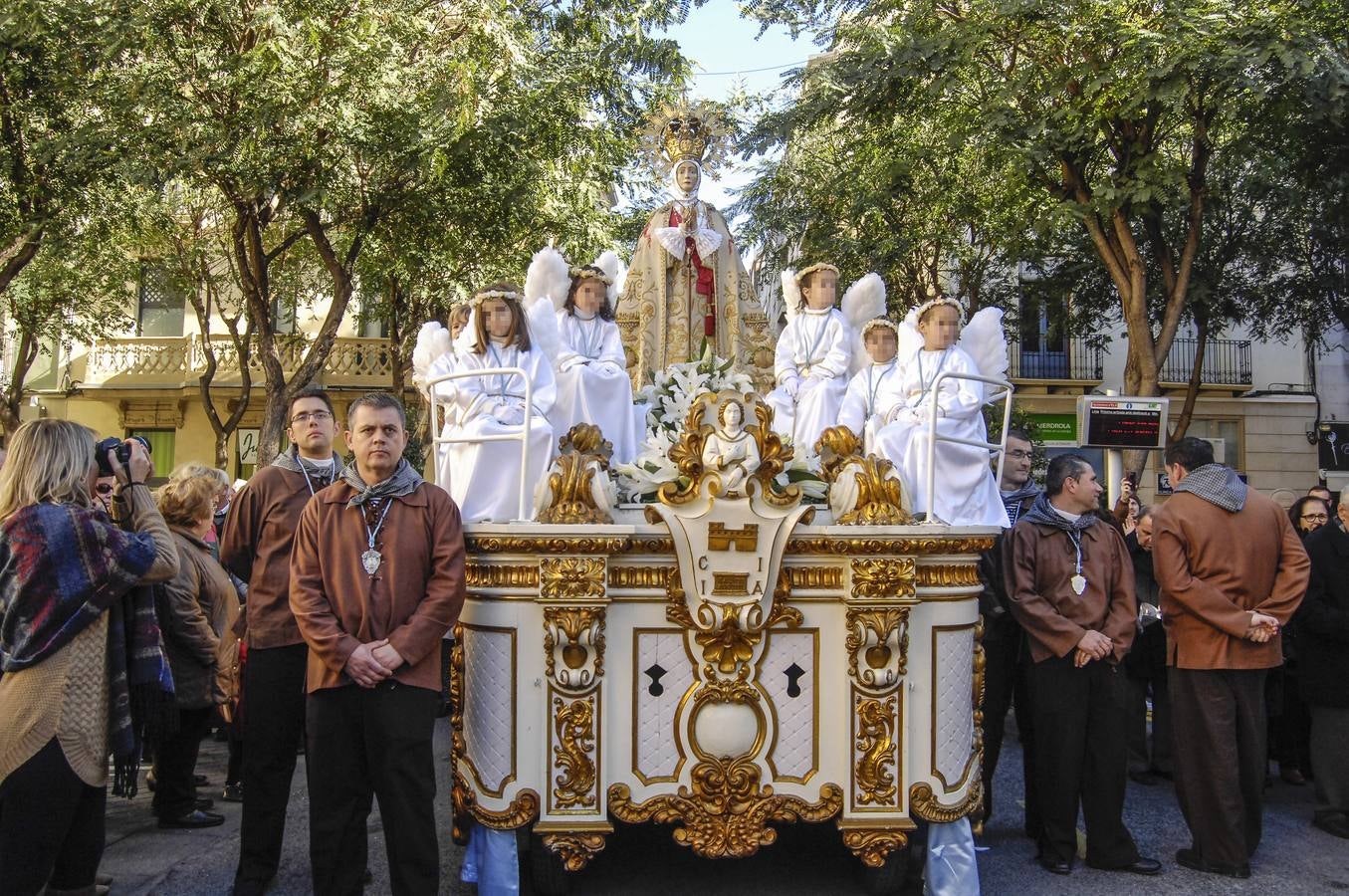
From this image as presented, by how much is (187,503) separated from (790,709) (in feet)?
11.6

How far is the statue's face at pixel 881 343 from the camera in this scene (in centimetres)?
693

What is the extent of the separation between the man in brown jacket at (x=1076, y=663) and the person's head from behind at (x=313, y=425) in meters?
3.25

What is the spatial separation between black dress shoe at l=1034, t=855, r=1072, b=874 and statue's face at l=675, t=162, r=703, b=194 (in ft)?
16.8

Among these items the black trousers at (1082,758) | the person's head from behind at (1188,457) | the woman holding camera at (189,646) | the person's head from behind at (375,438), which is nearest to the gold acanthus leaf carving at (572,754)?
the person's head from behind at (375,438)

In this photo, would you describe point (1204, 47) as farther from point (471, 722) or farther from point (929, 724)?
point (471, 722)

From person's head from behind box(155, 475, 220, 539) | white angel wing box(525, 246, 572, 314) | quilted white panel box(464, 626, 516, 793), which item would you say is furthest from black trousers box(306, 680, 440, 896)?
white angel wing box(525, 246, 572, 314)

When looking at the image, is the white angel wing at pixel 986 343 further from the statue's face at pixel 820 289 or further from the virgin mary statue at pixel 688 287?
the virgin mary statue at pixel 688 287

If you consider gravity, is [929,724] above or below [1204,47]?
below

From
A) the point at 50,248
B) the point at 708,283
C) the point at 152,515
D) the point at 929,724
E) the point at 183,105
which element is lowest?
the point at 929,724

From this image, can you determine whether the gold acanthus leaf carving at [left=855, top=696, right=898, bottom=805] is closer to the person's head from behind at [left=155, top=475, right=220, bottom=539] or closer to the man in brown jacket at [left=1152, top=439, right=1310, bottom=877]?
the man in brown jacket at [left=1152, top=439, right=1310, bottom=877]

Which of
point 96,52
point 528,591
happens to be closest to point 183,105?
point 96,52

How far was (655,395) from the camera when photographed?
7512mm

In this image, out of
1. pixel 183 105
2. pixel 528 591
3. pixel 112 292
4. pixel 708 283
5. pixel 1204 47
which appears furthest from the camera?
pixel 112 292

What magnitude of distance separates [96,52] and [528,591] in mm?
10428
